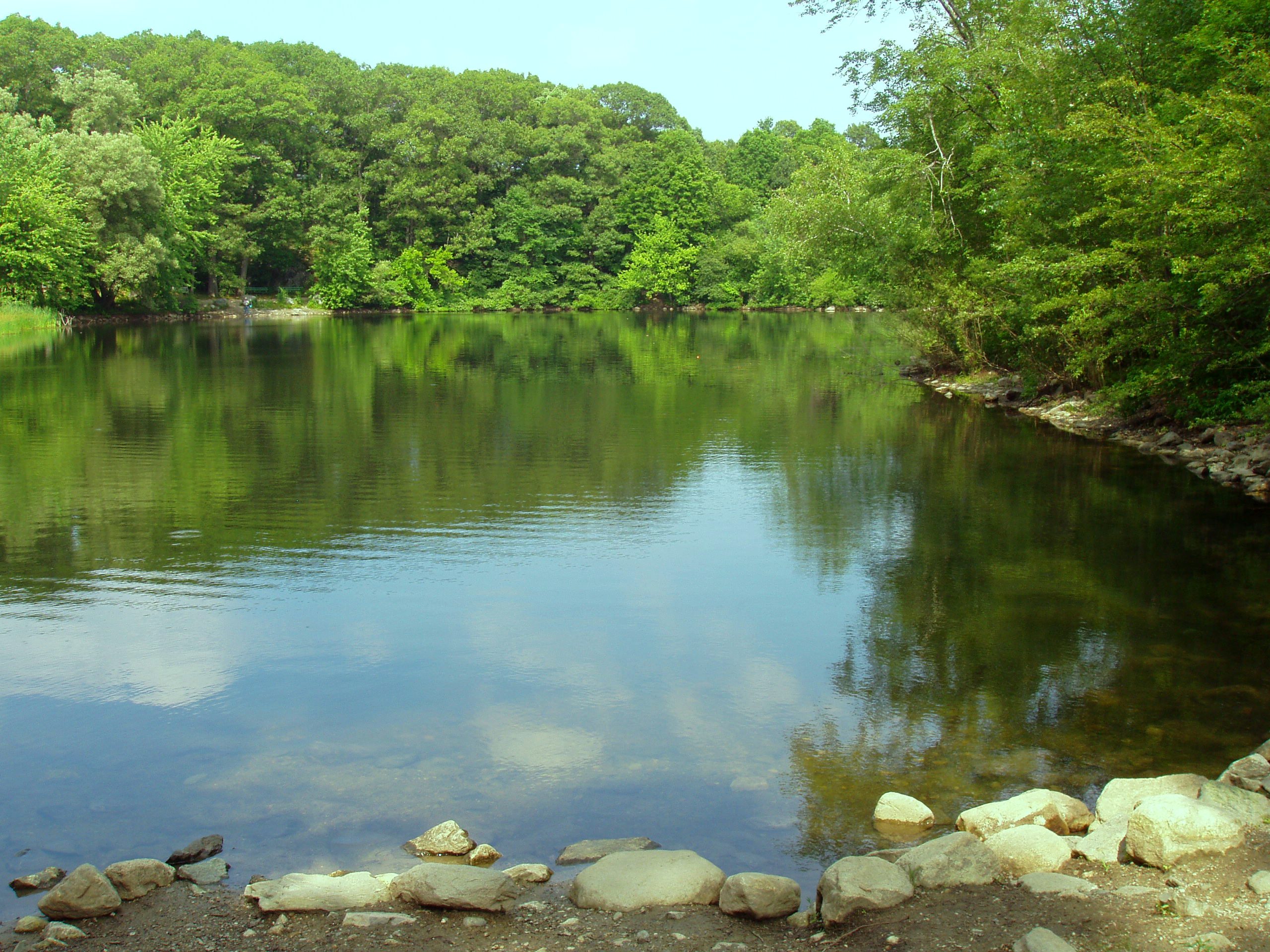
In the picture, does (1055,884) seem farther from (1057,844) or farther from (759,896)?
(759,896)

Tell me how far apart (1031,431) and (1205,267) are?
770 centimetres

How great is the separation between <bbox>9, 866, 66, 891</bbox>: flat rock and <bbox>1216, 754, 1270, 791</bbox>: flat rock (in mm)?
6409

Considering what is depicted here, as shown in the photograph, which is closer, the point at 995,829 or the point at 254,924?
the point at 254,924

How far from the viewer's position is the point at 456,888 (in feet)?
16.0

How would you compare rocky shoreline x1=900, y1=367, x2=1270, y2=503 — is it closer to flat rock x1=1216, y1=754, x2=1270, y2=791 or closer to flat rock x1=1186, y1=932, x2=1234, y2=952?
flat rock x1=1216, y1=754, x2=1270, y2=791

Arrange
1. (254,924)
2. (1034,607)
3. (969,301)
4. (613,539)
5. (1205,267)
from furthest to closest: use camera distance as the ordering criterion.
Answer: (969,301), (1205,267), (613,539), (1034,607), (254,924)

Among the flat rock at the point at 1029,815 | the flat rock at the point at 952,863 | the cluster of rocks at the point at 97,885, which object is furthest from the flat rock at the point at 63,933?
the flat rock at the point at 1029,815

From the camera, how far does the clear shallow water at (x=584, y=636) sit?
20.7 feet

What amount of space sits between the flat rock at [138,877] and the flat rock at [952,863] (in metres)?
3.75

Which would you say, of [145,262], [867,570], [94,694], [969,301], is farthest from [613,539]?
[145,262]

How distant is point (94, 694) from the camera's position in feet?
25.6

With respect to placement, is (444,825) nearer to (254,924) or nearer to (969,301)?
(254,924)

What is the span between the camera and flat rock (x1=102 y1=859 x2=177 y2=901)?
5039 millimetres

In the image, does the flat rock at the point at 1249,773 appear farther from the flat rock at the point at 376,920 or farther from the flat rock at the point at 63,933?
the flat rock at the point at 63,933
